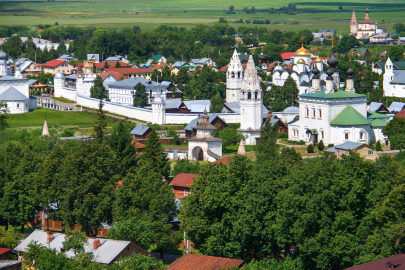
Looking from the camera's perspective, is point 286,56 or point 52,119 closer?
point 52,119

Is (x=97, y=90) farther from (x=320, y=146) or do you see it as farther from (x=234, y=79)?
(x=320, y=146)

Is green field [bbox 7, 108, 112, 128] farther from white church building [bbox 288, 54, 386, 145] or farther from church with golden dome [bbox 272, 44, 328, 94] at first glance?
church with golden dome [bbox 272, 44, 328, 94]

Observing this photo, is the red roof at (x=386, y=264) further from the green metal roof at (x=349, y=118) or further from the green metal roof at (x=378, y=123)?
the green metal roof at (x=378, y=123)

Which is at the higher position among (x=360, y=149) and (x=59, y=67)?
(x=59, y=67)

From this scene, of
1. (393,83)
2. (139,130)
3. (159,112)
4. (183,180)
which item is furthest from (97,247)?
(393,83)

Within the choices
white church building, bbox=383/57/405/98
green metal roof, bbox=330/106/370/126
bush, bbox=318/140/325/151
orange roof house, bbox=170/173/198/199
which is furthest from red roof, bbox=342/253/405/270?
white church building, bbox=383/57/405/98

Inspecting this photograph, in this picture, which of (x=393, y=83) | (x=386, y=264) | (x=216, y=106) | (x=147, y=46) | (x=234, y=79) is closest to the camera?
(x=386, y=264)

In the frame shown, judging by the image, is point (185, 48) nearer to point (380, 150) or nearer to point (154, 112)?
point (154, 112)
